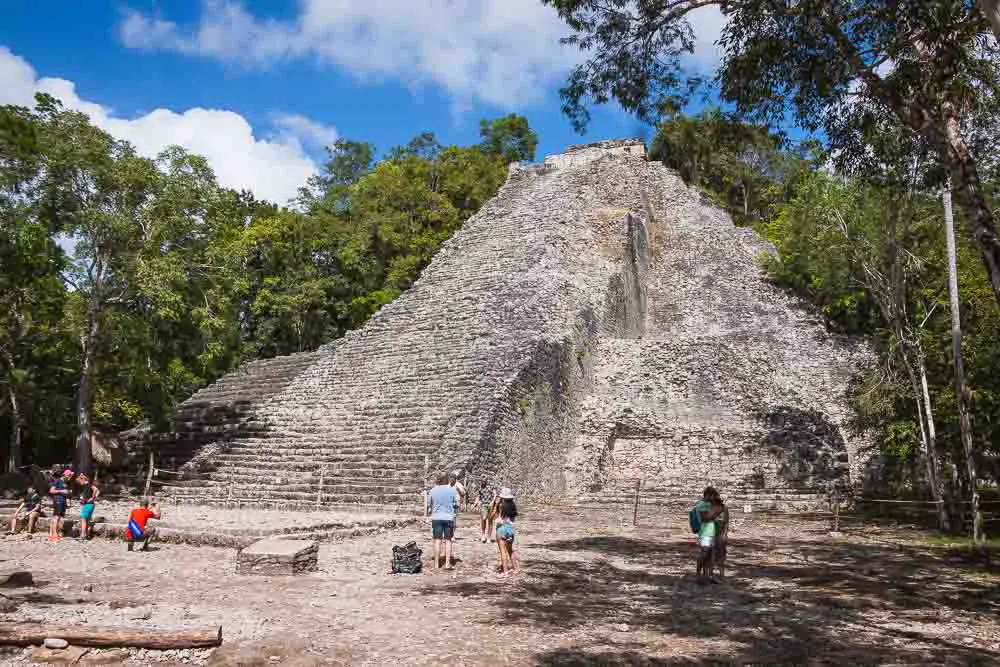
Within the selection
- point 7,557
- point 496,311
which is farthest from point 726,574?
point 496,311

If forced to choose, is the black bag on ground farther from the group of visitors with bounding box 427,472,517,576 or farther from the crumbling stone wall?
the crumbling stone wall

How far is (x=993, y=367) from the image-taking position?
37.6ft

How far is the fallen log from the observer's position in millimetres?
4547

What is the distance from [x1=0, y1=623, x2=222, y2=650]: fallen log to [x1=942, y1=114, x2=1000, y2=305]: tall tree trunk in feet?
19.5

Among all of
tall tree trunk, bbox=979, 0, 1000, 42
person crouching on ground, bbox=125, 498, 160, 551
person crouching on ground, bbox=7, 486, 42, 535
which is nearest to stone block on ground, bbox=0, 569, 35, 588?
person crouching on ground, bbox=125, 498, 160, 551

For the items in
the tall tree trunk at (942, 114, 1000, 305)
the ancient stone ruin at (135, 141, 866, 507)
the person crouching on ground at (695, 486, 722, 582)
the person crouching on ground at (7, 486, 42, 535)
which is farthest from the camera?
the ancient stone ruin at (135, 141, 866, 507)

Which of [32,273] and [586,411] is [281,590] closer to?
[32,273]

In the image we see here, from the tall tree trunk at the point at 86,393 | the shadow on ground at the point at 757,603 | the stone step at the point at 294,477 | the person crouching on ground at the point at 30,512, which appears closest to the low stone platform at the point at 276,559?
A: the shadow on ground at the point at 757,603

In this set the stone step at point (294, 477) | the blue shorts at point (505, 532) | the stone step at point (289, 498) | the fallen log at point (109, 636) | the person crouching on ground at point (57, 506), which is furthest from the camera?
the stone step at point (294, 477)

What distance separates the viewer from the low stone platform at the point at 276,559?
7.23 m

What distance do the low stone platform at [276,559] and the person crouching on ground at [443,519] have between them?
1.23m

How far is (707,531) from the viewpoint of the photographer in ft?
24.1

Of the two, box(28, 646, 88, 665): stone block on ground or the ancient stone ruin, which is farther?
the ancient stone ruin

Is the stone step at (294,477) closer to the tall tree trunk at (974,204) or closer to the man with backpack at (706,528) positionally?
the man with backpack at (706,528)
